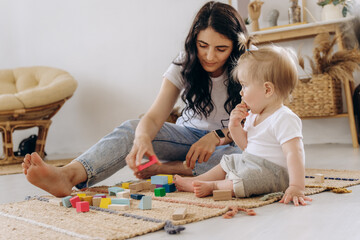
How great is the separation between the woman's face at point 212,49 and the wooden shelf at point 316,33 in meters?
1.21

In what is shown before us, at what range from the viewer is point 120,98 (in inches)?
135

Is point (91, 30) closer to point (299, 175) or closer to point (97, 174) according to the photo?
point (97, 174)

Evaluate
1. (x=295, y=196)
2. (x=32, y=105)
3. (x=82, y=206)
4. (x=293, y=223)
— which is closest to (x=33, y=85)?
(x=32, y=105)

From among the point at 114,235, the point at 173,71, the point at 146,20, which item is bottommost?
the point at 114,235

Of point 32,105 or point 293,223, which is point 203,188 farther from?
point 32,105

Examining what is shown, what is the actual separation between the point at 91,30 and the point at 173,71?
7.20 feet

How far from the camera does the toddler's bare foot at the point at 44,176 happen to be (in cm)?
118

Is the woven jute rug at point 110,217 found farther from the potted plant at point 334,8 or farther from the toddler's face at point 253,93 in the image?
the potted plant at point 334,8

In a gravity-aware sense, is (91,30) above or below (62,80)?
above

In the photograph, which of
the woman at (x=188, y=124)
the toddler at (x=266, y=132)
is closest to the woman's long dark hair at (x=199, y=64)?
the woman at (x=188, y=124)

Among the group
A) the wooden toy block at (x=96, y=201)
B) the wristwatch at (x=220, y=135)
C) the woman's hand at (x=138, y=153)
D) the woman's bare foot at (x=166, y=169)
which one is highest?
the woman's hand at (x=138, y=153)

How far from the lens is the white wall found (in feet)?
10.7

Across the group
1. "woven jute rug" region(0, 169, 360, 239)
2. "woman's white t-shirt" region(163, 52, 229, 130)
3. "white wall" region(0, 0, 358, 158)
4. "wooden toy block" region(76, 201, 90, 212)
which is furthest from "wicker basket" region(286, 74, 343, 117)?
"wooden toy block" region(76, 201, 90, 212)

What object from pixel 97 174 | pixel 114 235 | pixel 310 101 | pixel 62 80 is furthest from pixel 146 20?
pixel 114 235
